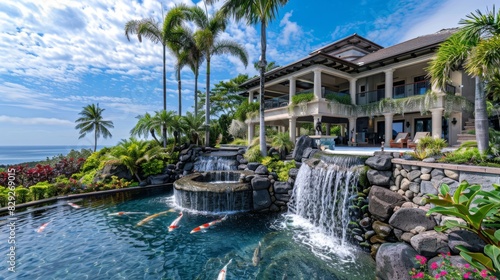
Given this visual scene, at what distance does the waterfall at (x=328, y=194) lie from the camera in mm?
6656

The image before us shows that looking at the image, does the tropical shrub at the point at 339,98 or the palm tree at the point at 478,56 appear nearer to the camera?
the palm tree at the point at 478,56

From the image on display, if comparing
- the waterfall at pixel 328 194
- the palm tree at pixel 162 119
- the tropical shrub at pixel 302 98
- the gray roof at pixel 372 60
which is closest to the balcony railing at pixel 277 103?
the gray roof at pixel 372 60

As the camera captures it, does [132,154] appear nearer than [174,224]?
No

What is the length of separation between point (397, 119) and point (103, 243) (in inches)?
801

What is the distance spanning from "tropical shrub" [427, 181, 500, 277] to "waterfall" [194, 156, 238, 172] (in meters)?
10.6

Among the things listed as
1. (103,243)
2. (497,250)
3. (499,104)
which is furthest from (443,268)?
(499,104)

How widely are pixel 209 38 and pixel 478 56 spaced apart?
15718 millimetres

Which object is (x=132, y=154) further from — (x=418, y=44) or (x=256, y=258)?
(x=418, y=44)

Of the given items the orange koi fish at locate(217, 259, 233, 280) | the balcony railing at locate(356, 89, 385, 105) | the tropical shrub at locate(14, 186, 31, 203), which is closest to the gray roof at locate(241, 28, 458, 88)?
the balcony railing at locate(356, 89, 385, 105)

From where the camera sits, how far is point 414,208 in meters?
4.95

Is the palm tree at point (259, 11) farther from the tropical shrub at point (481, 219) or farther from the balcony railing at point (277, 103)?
the tropical shrub at point (481, 219)

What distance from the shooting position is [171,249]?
19.3ft

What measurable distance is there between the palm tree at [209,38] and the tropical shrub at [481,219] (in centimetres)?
1559

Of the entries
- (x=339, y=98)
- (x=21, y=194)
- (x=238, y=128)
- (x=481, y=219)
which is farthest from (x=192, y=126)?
(x=481, y=219)
